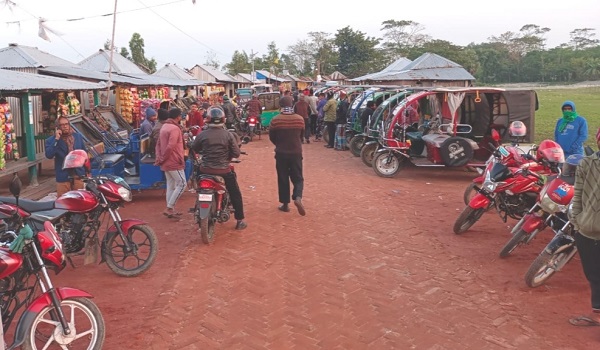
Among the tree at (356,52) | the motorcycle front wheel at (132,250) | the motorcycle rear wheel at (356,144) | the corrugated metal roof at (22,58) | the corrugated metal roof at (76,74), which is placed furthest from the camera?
the tree at (356,52)

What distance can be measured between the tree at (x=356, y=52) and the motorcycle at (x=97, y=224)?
203ft

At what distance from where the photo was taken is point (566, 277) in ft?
17.5

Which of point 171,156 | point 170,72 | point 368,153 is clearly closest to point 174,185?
point 171,156

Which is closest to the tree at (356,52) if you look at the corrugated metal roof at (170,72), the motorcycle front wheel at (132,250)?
the corrugated metal roof at (170,72)

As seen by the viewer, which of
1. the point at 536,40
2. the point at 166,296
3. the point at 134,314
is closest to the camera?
the point at 134,314

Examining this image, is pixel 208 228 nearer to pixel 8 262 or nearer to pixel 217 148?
pixel 217 148

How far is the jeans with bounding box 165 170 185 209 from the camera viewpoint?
762 centimetres

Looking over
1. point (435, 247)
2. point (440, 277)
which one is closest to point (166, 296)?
point (440, 277)

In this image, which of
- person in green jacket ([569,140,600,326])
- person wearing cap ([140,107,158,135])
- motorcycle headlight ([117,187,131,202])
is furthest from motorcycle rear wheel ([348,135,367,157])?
person in green jacket ([569,140,600,326])

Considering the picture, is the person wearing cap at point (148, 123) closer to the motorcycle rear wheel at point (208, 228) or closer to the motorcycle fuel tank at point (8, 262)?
the motorcycle rear wheel at point (208, 228)

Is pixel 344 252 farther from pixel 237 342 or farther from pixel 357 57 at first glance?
pixel 357 57

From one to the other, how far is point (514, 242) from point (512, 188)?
85 centimetres

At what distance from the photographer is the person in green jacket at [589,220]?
398cm

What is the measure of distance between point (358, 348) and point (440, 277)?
5.92 feet
